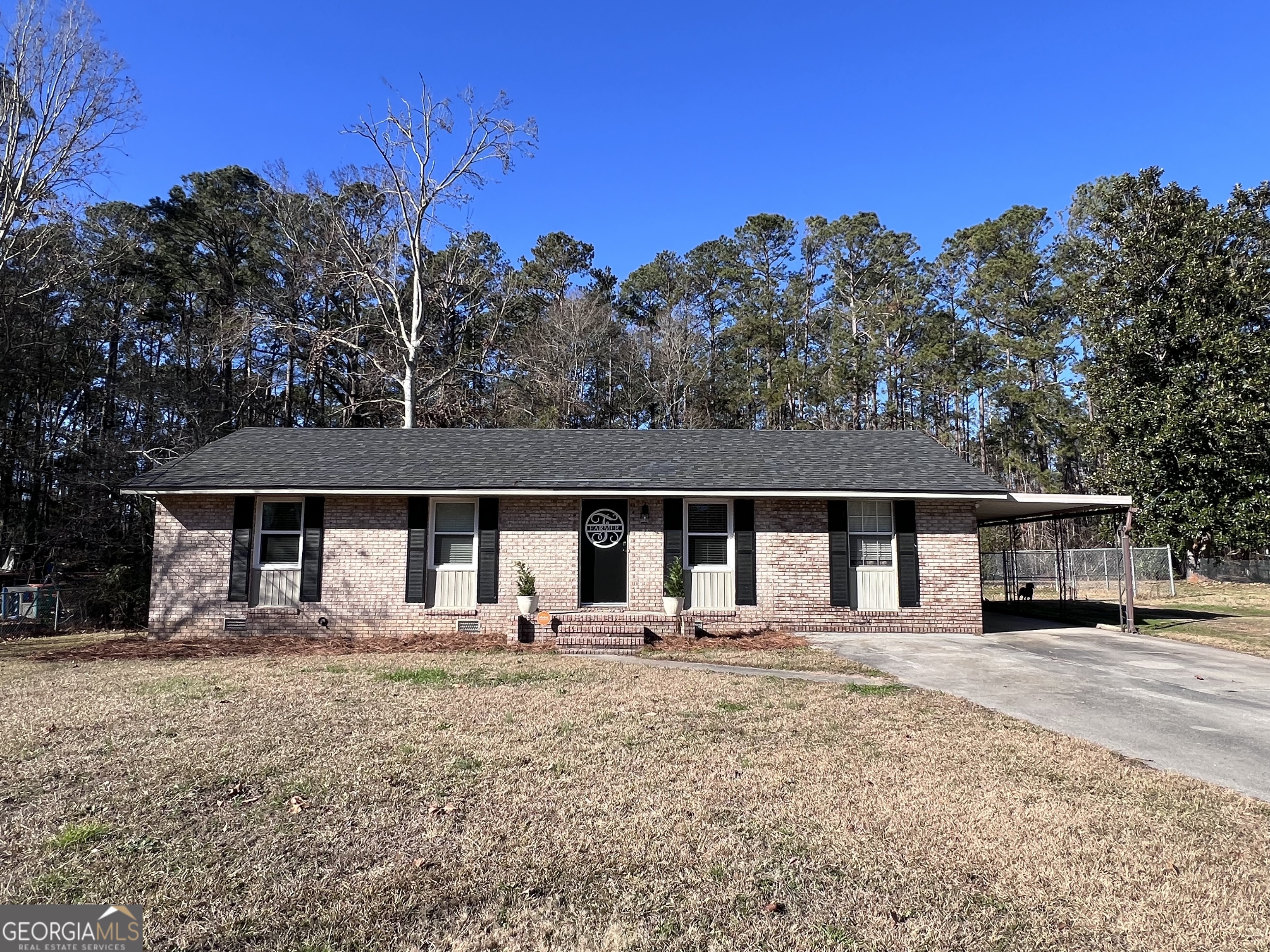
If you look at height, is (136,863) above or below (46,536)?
below

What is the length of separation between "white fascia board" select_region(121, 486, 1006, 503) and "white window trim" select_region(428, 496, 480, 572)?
34cm

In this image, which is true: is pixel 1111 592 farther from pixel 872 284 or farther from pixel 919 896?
pixel 919 896

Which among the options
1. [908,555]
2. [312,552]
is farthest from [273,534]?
[908,555]

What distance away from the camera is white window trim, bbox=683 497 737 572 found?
12.7 meters

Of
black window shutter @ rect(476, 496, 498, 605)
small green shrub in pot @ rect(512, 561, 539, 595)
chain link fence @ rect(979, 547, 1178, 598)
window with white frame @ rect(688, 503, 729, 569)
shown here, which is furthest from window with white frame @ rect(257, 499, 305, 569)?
chain link fence @ rect(979, 547, 1178, 598)

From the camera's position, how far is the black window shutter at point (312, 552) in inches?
486

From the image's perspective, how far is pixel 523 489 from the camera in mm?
12242

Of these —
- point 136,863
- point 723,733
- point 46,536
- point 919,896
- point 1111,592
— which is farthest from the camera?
point 1111,592

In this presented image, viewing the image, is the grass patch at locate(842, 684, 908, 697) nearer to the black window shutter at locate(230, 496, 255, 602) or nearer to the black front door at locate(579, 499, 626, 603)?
the black front door at locate(579, 499, 626, 603)

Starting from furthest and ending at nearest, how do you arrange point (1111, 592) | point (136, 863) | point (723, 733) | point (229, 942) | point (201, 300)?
point (201, 300) → point (1111, 592) → point (723, 733) → point (136, 863) → point (229, 942)

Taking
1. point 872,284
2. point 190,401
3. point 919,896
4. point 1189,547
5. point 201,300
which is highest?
point 872,284

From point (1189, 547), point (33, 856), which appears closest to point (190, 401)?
point (33, 856)

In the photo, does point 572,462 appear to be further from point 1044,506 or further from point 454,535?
point 1044,506

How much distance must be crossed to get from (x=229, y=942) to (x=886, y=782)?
3.73 m
